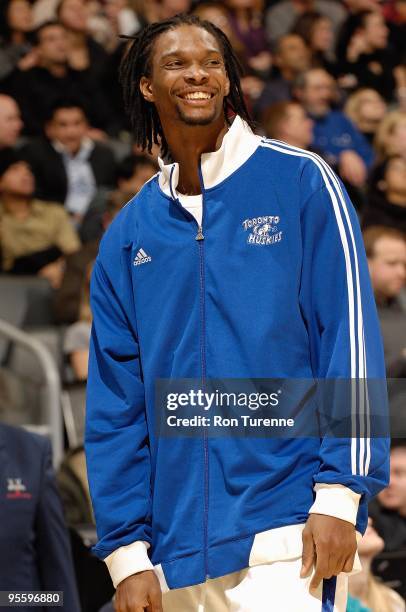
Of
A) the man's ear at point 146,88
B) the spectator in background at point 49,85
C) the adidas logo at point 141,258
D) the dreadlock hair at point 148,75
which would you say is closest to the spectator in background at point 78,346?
the spectator in background at point 49,85

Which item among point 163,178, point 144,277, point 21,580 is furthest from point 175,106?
point 21,580

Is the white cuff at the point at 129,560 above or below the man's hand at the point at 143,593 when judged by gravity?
above

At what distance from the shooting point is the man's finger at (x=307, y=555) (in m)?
2.55

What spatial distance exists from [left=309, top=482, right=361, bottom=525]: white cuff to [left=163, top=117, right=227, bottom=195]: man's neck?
2.46ft

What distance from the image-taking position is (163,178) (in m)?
2.98

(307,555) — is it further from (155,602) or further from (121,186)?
(121,186)

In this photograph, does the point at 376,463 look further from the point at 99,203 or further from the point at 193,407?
the point at 99,203

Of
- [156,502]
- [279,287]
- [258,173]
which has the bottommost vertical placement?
[156,502]

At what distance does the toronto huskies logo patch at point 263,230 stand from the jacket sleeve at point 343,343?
0.06 meters

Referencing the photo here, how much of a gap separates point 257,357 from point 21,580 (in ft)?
4.32

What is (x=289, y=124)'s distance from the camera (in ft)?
27.9

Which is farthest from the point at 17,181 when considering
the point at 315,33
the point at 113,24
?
the point at 315,33

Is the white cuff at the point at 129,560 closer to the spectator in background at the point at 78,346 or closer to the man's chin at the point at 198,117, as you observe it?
the man's chin at the point at 198,117

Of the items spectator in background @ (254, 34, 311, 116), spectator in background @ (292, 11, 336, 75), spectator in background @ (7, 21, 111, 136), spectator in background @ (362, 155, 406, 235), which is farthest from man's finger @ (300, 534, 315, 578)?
spectator in background @ (292, 11, 336, 75)
